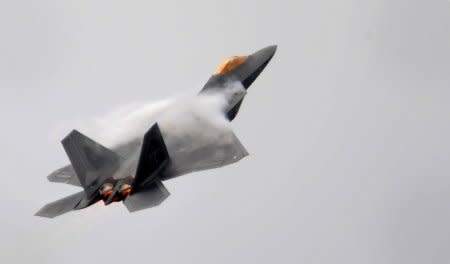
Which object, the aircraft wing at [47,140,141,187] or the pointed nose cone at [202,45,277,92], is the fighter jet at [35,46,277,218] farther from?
the pointed nose cone at [202,45,277,92]

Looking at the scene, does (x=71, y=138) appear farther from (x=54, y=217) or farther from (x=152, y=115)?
(x=152, y=115)

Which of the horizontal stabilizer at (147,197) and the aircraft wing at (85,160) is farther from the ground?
the aircraft wing at (85,160)

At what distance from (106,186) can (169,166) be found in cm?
447

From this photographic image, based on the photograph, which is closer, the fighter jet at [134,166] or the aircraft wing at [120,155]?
the fighter jet at [134,166]

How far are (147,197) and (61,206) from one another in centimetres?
627

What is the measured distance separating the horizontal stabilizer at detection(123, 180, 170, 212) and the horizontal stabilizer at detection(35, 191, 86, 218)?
13.4 feet

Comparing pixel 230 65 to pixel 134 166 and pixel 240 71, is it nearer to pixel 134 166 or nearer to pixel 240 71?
pixel 240 71

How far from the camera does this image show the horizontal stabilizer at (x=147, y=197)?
60719mm

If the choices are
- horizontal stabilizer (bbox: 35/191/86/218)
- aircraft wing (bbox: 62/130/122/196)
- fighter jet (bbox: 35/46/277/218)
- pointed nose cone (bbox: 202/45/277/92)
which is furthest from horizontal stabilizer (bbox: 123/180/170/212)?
pointed nose cone (bbox: 202/45/277/92)

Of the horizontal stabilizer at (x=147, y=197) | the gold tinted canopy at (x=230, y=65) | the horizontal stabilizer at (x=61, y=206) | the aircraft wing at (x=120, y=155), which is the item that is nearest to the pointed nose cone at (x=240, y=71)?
the gold tinted canopy at (x=230, y=65)

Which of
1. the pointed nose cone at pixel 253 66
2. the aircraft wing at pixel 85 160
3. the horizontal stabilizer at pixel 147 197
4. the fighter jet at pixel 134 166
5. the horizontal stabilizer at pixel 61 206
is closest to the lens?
the horizontal stabilizer at pixel 147 197

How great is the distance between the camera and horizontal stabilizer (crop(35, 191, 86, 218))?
6325cm

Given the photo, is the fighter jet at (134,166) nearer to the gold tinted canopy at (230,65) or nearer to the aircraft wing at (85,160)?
the aircraft wing at (85,160)

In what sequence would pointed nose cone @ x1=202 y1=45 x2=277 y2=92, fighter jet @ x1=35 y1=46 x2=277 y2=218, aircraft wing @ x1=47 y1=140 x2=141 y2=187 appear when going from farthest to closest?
1. pointed nose cone @ x1=202 y1=45 x2=277 y2=92
2. aircraft wing @ x1=47 y1=140 x2=141 y2=187
3. fighter jet @ x1=35 y1=46 x2=277 y2=218
